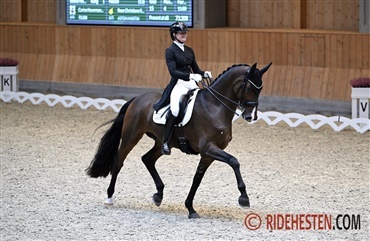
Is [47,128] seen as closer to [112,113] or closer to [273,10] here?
[112,113]

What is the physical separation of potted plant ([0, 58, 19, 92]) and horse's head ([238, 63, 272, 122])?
8689 millimetres

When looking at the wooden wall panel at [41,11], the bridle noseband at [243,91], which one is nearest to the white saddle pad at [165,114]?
the bridle noseband at [243,91]

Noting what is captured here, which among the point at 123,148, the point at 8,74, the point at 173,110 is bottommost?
the point at 123,148

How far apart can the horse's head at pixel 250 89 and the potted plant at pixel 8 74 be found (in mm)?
8689

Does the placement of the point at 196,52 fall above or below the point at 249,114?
above

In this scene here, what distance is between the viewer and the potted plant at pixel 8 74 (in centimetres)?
1619

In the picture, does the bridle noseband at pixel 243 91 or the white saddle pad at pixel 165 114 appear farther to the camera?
the white saddle pad at pixel 165 114

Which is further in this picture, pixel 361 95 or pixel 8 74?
pixel 8 74

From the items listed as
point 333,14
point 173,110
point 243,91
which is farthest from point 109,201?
point 333,14

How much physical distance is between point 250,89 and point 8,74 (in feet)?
28.9

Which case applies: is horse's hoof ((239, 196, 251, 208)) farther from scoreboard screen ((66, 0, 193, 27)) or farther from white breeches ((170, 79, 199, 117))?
scoreboard screen ((66, 0, 193, 27))

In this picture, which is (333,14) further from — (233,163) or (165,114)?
(233,163)

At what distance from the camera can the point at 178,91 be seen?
340 inches

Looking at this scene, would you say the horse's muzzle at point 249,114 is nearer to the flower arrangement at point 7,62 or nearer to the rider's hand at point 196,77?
the rider's hand at point 196,77
